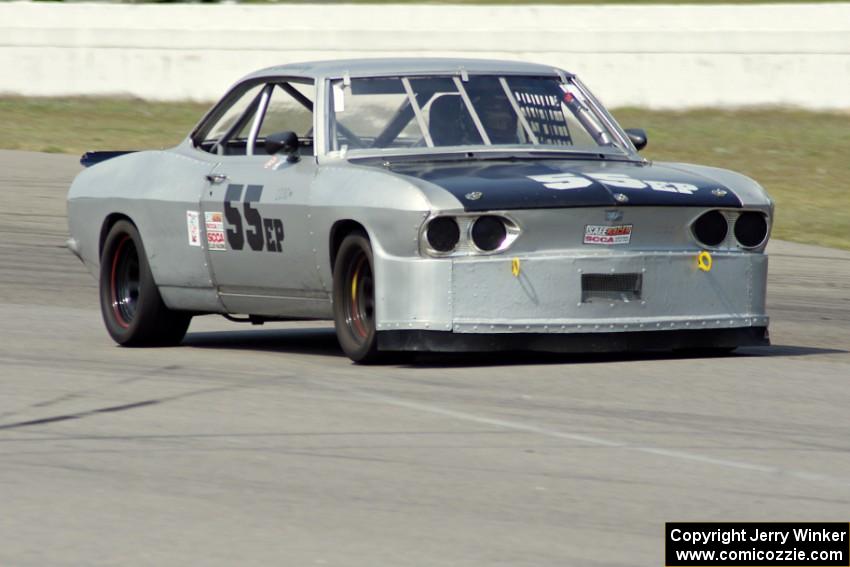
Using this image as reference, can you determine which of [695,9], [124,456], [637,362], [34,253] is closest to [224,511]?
[124,456]

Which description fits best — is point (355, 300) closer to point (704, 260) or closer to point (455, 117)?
point (455, 117)

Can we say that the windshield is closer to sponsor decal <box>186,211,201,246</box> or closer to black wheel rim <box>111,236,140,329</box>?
sponsor decal <box>186,211,201,246</box>

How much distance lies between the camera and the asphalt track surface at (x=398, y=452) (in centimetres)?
508

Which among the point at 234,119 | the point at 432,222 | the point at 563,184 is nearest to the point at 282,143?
the point at 234,119

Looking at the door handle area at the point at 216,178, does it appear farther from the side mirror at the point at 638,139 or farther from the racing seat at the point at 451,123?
the side mirror at the point at 638,139

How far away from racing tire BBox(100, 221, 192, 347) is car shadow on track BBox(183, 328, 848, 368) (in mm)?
208

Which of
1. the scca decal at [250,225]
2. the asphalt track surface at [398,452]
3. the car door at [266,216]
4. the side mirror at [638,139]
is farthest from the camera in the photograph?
the side mirror at [638,139]

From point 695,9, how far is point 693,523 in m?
23.1

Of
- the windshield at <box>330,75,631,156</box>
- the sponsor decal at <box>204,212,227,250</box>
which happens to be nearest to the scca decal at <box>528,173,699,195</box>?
the windshield at <box>330,75,631,156</box>

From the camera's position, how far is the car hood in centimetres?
802

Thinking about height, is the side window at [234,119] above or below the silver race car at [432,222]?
above

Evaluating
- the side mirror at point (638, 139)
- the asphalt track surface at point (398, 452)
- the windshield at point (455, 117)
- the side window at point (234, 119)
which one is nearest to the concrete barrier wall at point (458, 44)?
the side mirror at point (638, 139)

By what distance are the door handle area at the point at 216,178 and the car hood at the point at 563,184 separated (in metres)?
1.10

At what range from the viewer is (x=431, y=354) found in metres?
9.01
